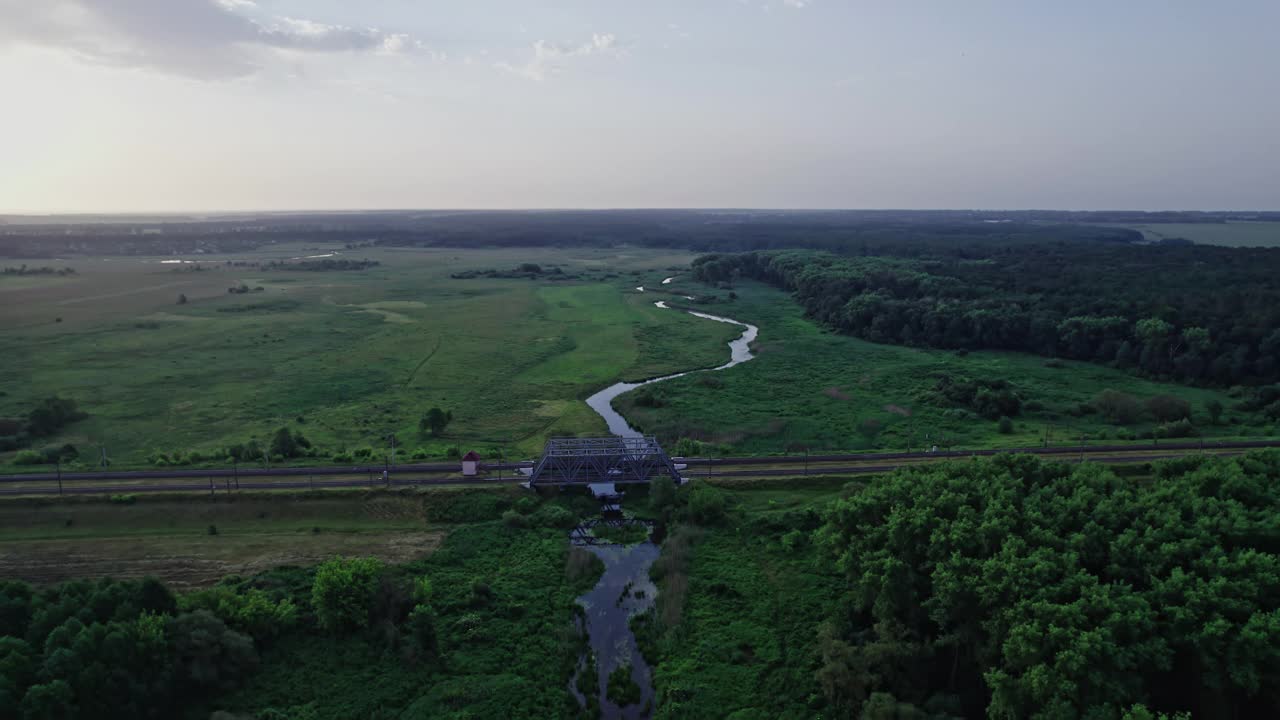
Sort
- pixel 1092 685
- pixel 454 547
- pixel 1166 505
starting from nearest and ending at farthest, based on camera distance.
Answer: pixel 1092 685 → pixel 1166 505 → pixel 454 547

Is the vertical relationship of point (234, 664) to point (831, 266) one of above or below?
below

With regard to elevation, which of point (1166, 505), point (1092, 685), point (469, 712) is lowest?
point (469, 712)

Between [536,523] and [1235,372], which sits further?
[1235,372]

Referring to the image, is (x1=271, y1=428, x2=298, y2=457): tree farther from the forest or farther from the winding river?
the forest

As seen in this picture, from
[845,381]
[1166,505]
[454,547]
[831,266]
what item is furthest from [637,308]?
[1166,505]

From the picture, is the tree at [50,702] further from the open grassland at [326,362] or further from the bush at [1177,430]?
the bush at [1177,430]

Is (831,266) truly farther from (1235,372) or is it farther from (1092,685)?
(1092,685)
